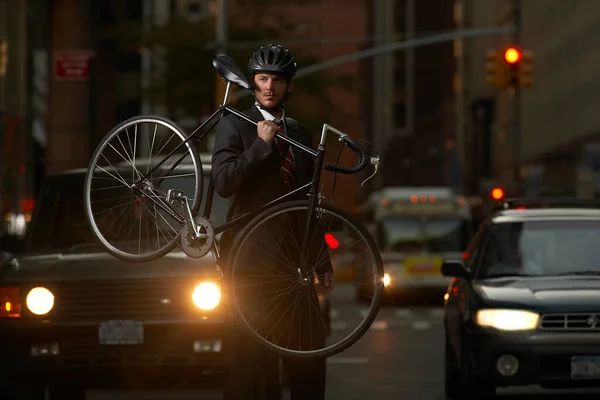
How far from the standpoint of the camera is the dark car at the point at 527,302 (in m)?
13.0

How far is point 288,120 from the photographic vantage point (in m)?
8.05

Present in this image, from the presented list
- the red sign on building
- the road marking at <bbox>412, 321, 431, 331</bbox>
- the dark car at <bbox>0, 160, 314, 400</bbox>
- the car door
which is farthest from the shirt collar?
the red sign on building

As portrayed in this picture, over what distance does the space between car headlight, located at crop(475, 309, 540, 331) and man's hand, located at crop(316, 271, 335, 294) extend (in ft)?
17.9

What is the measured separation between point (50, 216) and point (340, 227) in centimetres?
516

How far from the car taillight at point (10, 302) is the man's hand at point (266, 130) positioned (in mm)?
4582

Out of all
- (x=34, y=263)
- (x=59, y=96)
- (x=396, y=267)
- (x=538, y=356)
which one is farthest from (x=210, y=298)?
(x=59, y=96)

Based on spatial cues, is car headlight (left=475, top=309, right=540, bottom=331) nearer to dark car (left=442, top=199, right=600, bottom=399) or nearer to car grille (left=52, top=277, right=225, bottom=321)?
dark car (left=442, top=199, right=600, bottom=399)

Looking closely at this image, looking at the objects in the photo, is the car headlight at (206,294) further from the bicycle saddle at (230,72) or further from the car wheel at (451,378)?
the bicycle saddle at (230,72)

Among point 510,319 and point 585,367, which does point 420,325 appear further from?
point 585,367

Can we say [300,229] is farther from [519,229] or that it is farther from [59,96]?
[59,96]

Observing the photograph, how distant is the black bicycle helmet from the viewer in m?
7.74

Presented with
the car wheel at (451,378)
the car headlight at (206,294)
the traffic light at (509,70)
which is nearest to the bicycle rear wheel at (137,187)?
the car headlight at (206,294)

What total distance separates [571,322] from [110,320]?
360 centimetres

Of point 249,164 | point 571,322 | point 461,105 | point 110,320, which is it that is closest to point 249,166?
point 249,164
